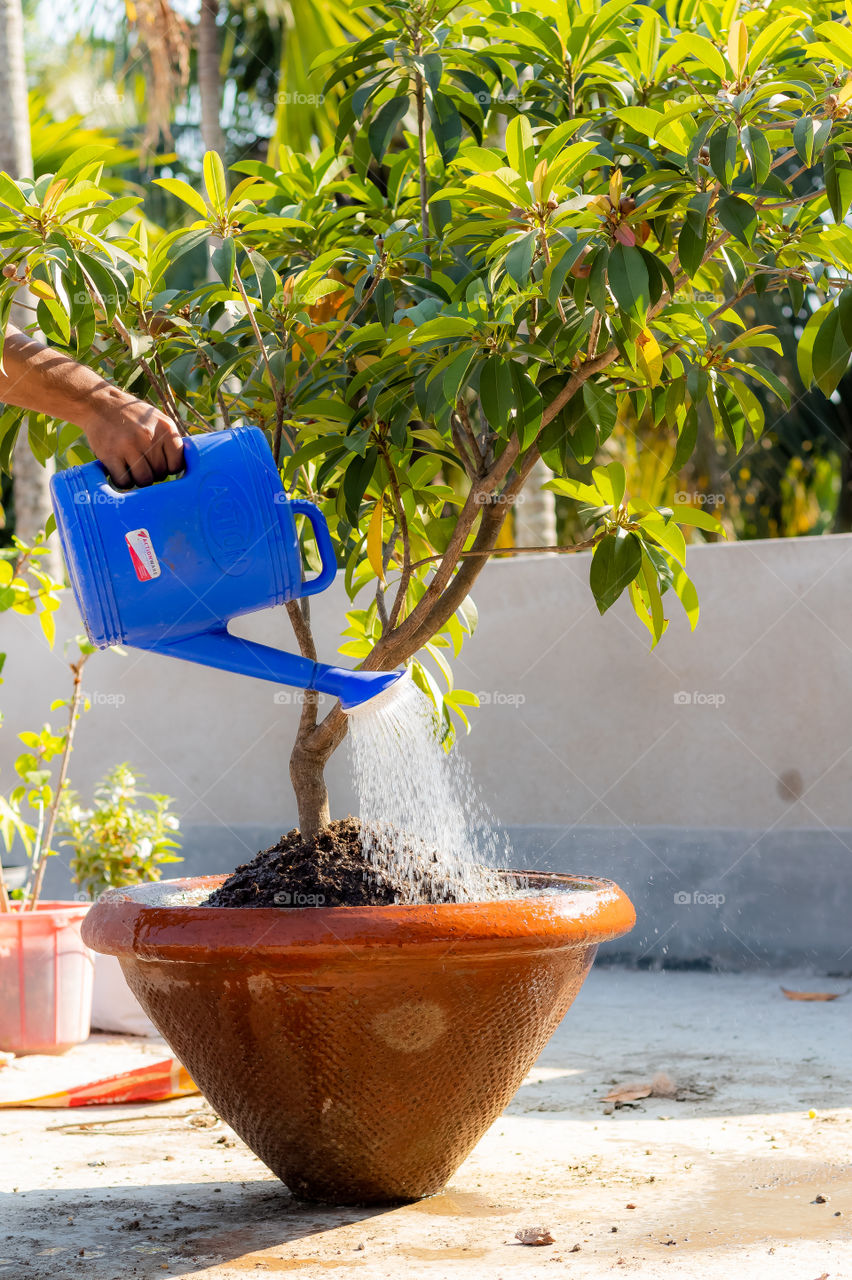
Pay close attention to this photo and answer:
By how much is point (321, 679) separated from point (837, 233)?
0.94 m

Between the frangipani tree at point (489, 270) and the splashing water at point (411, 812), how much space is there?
107mm

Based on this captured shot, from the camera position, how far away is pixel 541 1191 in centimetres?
202

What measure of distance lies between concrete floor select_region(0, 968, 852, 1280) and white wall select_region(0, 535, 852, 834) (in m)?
1.10

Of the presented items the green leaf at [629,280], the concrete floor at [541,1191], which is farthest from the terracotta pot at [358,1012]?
the green leaf at [629,280]

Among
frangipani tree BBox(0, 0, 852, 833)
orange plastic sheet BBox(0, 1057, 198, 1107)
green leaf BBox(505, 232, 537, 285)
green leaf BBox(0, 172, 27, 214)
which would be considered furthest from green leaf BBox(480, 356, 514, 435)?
orange plastic sheet BBox(0, 1057, 198, 1107)

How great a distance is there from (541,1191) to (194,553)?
1.20m

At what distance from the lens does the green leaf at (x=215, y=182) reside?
71.9 inches

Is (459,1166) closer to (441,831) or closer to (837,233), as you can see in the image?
(441,831)

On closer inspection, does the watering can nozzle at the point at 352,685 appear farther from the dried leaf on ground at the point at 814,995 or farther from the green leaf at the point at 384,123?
the dried leaf on ground at the point at 814,995

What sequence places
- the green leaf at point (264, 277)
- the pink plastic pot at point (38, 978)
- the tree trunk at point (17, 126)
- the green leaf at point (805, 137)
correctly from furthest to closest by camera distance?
the tree trunk at point (17, 126)
the pink plastic pot at point (38, 978)
the green leaf at point (264, 277)
the green leaf at point (805, 137)

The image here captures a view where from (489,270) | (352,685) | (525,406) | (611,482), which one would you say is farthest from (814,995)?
(489,270)

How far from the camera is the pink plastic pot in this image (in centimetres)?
318

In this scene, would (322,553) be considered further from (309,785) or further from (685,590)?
(685,590)

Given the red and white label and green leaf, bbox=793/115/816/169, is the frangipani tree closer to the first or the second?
green leaf, bbox=793/115/816/169
